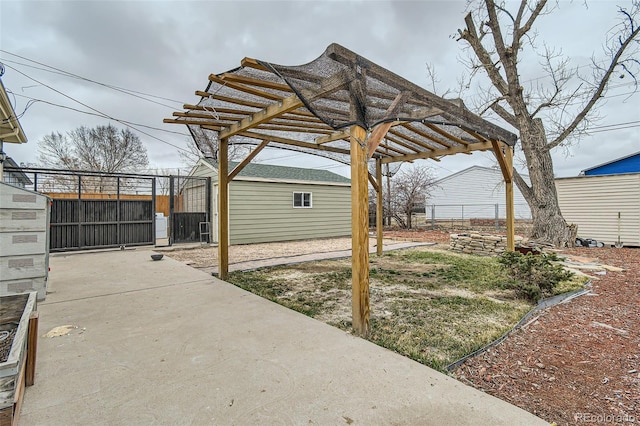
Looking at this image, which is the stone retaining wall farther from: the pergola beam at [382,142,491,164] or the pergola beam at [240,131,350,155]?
the pergola beam at [240,131,350,155]

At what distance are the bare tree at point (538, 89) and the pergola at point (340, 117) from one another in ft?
11.4

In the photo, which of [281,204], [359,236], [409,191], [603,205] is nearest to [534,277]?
[359,236]

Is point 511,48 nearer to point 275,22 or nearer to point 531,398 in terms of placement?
point 275,22

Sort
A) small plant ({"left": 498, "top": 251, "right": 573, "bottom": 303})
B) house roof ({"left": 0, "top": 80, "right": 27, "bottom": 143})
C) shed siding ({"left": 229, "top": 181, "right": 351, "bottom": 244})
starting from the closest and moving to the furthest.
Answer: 1. small plant ({"left": 498, "top": 251, "right": 573, "bottom": 303})
2. house roof ({"left": 0, "top": 80, "right": 27, "bottom": 143})
3. shed siding ({"left": 229, "top": 181, "right": 351, "bottom": 244})

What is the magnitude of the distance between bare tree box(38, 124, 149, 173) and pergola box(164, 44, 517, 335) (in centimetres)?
1591

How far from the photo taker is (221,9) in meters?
7.08

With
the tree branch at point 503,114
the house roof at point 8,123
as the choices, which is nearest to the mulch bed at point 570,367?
the house roof at point 8,123

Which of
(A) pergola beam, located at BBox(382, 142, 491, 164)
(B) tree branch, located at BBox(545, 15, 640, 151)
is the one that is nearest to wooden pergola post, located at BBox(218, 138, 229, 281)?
(A) pergola beam, located at BBox(382, 142, 491, 164)

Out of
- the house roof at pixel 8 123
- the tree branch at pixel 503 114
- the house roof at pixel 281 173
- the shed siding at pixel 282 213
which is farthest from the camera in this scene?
the house roof at pixel 281 173

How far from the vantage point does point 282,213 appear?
10391 mm

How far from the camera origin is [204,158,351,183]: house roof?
10000 mm

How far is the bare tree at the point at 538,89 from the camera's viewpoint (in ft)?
28.1

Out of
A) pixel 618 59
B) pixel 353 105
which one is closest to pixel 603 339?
pixel 353 105

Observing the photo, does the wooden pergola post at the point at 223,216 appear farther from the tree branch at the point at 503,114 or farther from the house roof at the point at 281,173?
the tree branch at the point at 503,114
